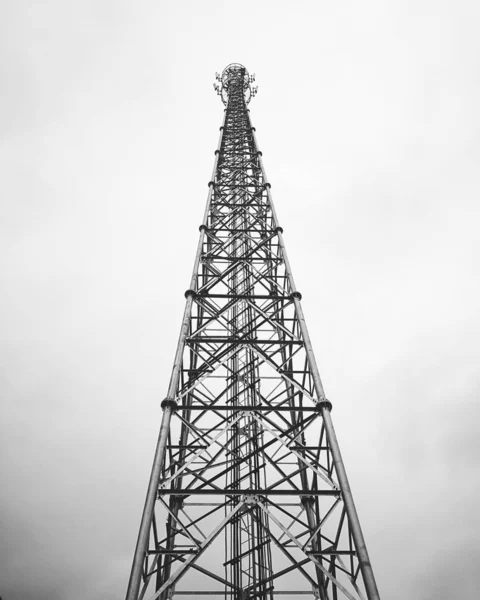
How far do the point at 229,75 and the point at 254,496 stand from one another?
2873 centimetres

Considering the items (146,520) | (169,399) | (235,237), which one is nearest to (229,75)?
(235,237)

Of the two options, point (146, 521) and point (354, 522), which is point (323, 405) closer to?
point (354, 522)

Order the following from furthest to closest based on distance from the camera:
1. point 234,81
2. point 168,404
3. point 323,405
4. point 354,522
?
point 234,81 < point 323,405 < point 168,404 < point 354,522

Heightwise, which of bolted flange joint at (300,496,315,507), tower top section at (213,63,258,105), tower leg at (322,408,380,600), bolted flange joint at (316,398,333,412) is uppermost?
tower top section at (213,63,258,105)

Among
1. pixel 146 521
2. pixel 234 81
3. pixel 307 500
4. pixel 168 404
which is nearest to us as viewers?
pixel 146 521

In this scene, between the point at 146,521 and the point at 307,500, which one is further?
the point at 307,500

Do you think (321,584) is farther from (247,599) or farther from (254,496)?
(254,496)

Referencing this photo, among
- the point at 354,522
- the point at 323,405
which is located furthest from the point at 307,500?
A: the point at 354,522

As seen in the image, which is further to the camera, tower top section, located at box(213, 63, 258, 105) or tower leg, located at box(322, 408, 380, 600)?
tower top section, located at box(213, 63, 258, 105)

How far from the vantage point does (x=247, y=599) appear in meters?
8.35

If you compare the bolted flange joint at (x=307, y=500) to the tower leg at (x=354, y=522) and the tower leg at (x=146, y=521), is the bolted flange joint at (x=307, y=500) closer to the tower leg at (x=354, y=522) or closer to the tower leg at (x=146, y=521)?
the tower leg at (x=354, y=522)

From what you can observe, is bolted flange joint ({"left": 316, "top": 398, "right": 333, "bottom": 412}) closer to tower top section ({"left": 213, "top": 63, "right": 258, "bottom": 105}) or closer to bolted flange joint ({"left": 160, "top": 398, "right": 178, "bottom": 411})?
bolted flange joint ({"left": 160, "top": 398, "right": 178, "bottom": 411})

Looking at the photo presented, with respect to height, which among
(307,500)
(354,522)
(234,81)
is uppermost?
(234,81)

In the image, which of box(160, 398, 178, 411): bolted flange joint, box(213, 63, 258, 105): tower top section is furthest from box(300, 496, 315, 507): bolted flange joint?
box(213, 63, 258, 105): tower top section
